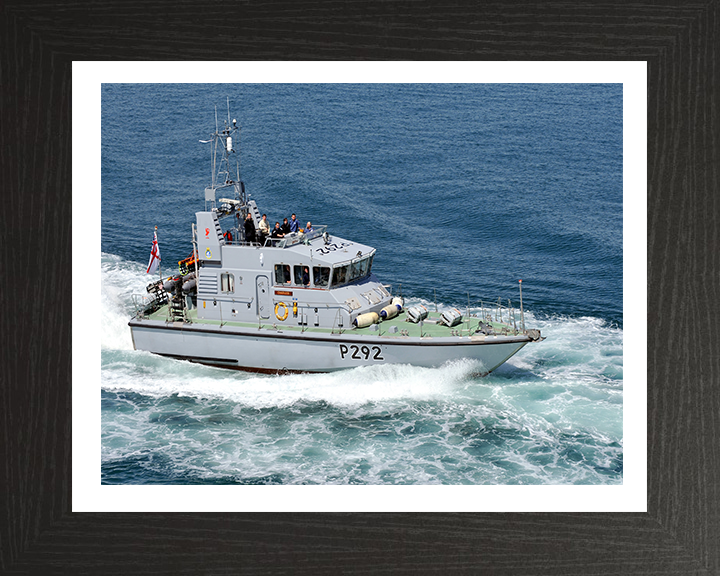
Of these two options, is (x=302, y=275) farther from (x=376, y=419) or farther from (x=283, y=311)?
(x=376, y=419)

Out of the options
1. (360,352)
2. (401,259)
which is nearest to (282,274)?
(360,352)

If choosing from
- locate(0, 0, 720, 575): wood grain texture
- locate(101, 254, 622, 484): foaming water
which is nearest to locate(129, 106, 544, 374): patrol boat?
locate(101, 254, 622, 484): foaming water

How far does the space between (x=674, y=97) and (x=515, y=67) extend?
2.06 metres

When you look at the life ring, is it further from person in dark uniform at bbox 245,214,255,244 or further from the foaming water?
person in dark uniform at bbox 245,214,255,244

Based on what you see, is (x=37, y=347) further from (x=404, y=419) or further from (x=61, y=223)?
(x=404, y=419)

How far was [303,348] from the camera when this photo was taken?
60.3ft

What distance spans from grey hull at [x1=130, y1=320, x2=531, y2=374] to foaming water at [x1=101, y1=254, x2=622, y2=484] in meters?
0.19

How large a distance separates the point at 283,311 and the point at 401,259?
334 cm

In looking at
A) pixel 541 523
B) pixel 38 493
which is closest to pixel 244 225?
pixel 38 493

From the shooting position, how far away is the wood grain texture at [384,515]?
1248 cm

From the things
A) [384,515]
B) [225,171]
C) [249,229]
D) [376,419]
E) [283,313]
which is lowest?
[384,515]

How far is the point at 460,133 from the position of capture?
67.3ft

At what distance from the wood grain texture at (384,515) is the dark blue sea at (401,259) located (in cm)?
134

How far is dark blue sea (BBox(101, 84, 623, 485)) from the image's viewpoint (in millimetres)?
14766
